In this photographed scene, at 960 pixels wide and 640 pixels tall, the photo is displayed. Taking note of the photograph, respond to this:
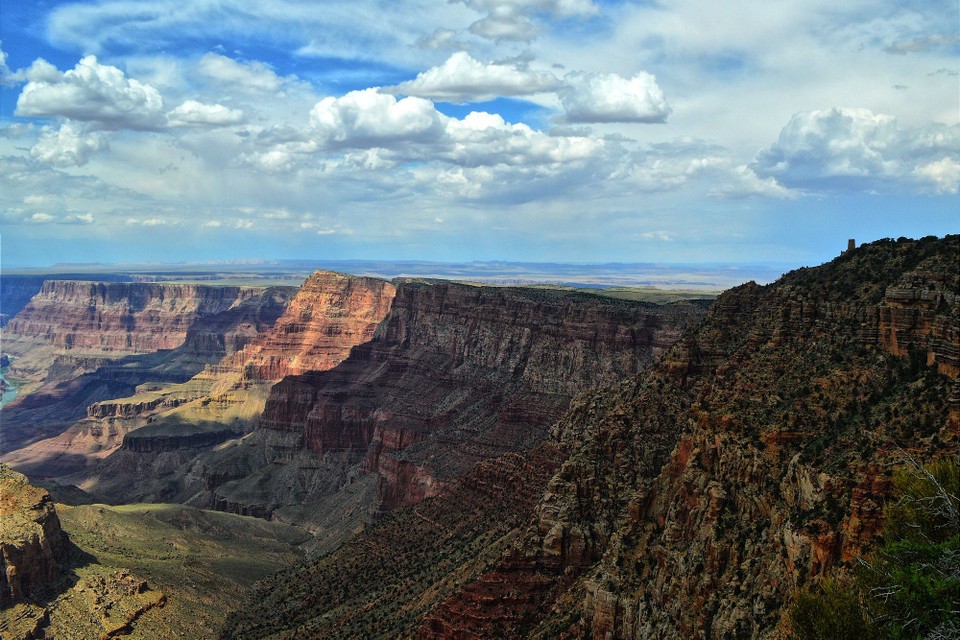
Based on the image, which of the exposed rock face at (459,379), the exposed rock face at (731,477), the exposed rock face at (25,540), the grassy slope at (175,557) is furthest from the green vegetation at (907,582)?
the exposed rock face at (459,379)

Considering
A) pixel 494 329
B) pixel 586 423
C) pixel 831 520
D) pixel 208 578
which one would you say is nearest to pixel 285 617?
pixel 208 578

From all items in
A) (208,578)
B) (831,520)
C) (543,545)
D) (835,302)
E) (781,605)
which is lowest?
(208,578)

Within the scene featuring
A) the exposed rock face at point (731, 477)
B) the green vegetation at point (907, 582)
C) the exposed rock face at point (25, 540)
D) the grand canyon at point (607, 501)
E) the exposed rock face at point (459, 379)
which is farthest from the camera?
the exposed rock face at point (459, 379)

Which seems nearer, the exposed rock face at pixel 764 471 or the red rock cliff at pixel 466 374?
the exposed rock face at pixel 764 471

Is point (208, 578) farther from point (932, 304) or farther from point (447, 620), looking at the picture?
point (932, 304)

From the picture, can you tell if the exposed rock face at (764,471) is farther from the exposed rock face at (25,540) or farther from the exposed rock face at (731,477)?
the exposed rock face at (25,540)

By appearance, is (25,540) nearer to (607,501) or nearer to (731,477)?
(607,501)
